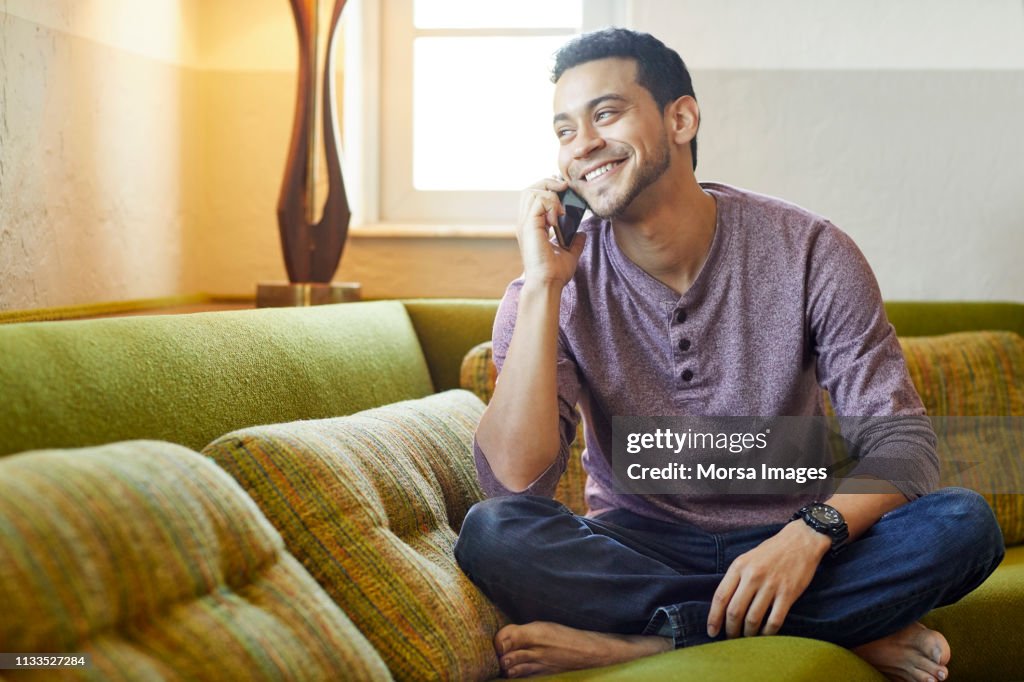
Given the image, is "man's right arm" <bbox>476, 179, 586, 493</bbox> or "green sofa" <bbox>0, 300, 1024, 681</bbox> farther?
"man's right arm" <bbox>476, 179, 586, 493</bbox>

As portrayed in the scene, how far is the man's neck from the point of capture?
1.61 meters

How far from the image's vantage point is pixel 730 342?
1.55 meters

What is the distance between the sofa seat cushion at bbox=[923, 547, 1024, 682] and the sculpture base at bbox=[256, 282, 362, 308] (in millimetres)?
1416

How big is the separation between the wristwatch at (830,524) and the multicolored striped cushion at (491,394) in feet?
2.12

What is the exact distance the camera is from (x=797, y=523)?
1.34 metres

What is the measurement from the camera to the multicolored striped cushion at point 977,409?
81.0 inches

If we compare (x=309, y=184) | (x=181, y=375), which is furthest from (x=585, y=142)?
(x=309, y=184)

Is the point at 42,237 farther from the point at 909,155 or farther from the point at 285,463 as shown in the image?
the point at 909,155

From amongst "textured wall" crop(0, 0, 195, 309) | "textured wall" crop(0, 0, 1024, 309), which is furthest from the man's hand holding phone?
"textured wall" crop(0, 0, 1024, 309)

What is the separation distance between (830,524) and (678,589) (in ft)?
0.73

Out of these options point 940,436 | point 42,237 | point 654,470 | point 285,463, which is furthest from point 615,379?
point 42,237

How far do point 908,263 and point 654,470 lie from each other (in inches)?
56.2

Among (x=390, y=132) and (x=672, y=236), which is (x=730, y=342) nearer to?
(x=672, y=236)

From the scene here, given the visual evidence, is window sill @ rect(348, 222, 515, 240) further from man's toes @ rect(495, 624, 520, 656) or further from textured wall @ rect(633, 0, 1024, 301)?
man's toes @ rect(495, 624, 520, 656)
